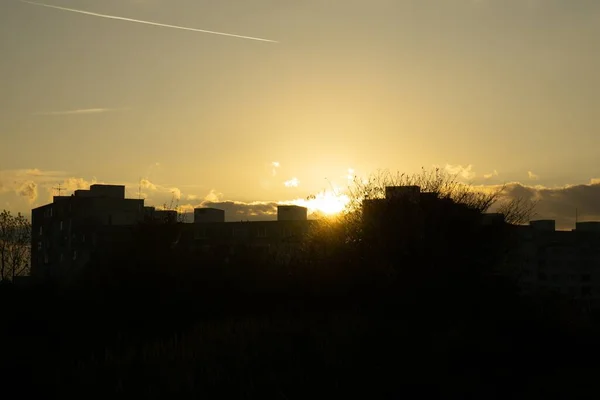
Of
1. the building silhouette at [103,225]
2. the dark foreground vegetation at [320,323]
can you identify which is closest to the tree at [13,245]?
the building silhouette at [103,225]

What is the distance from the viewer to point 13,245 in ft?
254

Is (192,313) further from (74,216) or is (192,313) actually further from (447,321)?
(74,216)

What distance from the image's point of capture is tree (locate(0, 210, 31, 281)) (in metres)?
75.8

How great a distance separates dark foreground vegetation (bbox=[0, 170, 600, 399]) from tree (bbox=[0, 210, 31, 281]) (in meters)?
36.0

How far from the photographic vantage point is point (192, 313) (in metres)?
35.2

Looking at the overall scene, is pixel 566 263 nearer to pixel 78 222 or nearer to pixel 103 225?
pixel 103 225

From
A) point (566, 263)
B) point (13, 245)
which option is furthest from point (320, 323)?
point (566, 263)

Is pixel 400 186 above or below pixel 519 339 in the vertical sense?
Result: above

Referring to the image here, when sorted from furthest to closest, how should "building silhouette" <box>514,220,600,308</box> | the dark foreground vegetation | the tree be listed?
"building silhouette" <box>514,220,600,308</box>, the tree, the dark foreground vegetation

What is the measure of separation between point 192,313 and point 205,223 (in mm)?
55442

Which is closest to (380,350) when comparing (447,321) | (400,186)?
(447,321)

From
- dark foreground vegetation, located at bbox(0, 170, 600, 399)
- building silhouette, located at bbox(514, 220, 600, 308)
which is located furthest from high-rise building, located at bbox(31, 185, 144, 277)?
building silhouette, located at bbox(514, 220, 600, 308)

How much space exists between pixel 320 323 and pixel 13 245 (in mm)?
56887

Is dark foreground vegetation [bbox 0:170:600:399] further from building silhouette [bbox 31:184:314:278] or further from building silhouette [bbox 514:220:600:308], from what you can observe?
building silhouette [bbox 514:220:600:308]
